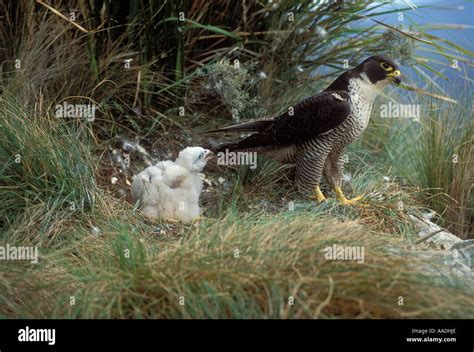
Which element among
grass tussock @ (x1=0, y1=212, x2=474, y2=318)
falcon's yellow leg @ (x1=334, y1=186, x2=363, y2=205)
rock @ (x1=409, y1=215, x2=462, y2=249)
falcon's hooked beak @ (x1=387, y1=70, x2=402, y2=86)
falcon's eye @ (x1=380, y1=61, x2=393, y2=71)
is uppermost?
falcon's eye @ (x1=380, y1=61, x2=393, y2=71)

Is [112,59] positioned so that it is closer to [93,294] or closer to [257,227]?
[257,227]

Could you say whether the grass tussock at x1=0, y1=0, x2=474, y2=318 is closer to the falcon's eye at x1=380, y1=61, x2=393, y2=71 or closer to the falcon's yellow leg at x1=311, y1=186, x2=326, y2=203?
the falcon's yellow leg at x1=311, y1=186, x2=326, y2=203

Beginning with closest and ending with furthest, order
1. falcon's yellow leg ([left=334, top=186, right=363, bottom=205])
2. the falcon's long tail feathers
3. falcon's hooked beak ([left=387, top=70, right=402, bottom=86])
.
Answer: falcon's hooked beak ([left=387, top=70, right=402, bottom=86]) → falcon's yellow leg ([left=334, top=186, right=363, bottom=205]) → the falcon's long tail feathers

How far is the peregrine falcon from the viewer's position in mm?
4520

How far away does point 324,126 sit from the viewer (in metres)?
4.51

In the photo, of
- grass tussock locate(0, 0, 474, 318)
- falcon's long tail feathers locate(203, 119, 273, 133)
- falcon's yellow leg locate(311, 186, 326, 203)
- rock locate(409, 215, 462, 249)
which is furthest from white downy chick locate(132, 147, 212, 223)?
rock locate(409, 215, 462, 249)

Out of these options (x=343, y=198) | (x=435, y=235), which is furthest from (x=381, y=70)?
(x=435, y=235)

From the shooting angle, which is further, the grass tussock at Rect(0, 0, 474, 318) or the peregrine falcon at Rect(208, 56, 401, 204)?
the peregrine falcon at Rect(208, 56, 401, 204)

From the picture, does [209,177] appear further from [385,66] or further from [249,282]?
[249,282]

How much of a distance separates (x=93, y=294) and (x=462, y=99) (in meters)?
3.45

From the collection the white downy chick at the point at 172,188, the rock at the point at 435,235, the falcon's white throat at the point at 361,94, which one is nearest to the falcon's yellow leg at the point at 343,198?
the rock at the point at 435,235

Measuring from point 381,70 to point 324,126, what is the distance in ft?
1.54

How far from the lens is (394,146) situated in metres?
6.24

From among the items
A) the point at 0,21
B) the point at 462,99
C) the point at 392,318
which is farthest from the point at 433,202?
the point at 0,21
